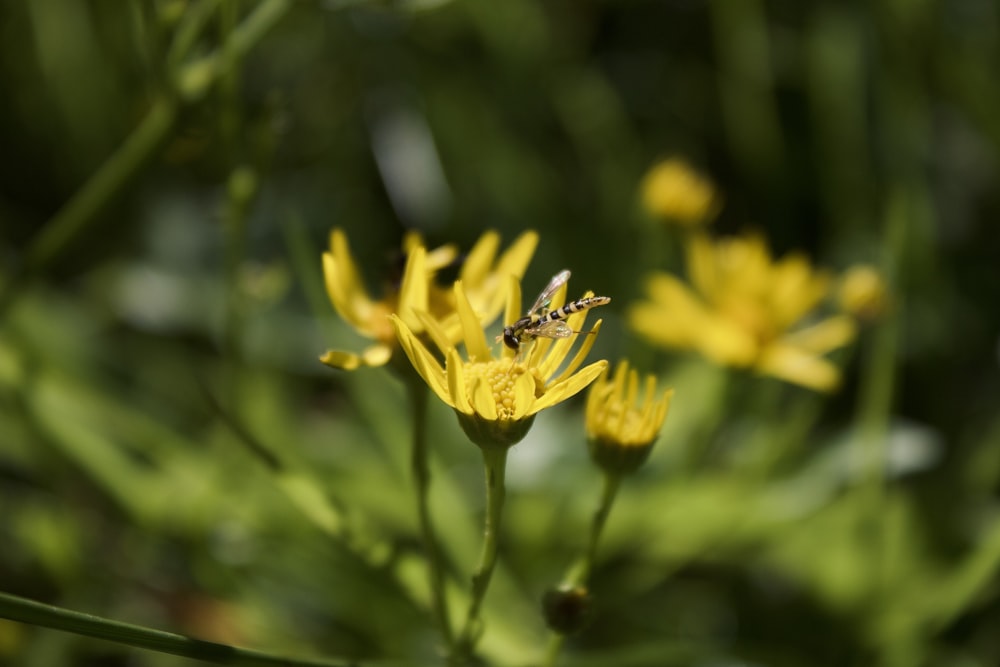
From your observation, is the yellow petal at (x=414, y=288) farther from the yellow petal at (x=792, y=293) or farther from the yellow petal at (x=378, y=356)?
the yellow petal at (x=792, y=293)

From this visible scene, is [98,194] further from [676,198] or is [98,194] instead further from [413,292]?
[676,198]

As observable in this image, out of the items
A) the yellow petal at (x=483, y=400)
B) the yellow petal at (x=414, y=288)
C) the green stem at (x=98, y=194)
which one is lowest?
the yellow petal at (x=483, y=400)

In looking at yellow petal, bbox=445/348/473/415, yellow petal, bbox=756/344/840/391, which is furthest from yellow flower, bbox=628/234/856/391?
yellow petal, bbox=445/348/473/415

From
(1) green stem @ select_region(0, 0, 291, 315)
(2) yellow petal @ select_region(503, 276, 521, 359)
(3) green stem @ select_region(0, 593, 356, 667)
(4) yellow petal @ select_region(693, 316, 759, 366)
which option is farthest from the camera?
(4) yellow petal @ select_region(693, 316, 759, 366)

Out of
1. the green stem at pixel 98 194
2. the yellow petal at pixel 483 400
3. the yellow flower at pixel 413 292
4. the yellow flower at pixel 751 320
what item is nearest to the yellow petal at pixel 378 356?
the yellow flower at pixel 413 292

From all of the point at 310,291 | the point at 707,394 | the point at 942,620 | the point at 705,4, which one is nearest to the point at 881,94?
the point at 705,4

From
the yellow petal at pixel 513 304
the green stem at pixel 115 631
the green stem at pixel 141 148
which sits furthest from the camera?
the green stem at pixel 141 148

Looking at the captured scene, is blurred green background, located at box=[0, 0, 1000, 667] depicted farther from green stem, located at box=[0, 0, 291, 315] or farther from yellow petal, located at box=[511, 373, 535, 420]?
yellow petal, located at box=[511, 373, 535, 420]

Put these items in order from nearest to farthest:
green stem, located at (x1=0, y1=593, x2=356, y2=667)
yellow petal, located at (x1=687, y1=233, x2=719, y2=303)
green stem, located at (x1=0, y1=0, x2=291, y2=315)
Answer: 1. green stem, located at (x1=0, y1=593, x2=356, y2=667)
2. green stem, located at (x1=0, y1=0, x2=291, y2=315)
3. yellow petal, located at (x1=687, y1=233, x2=719, y2=303)

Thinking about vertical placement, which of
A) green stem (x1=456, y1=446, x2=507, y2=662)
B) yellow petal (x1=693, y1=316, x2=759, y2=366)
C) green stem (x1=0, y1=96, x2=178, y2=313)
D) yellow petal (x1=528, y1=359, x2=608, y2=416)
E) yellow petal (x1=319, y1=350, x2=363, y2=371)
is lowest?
green stem (x1=456, y1=446, x2=507, y2=662)
